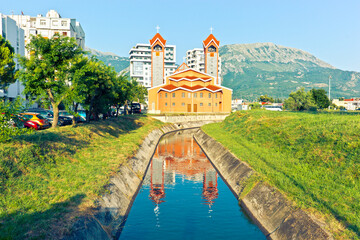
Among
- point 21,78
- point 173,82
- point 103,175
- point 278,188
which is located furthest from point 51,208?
point 173,82

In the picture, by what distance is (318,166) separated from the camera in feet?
59.2

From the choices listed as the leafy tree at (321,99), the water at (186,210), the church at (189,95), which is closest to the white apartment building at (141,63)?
the church at (189,95)

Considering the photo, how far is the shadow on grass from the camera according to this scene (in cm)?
904

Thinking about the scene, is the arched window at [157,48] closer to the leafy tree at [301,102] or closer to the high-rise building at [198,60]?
the leafy tree at [301,102]

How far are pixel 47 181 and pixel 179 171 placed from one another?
15349mm

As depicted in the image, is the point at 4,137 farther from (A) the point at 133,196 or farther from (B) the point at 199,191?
(B) the point at 199,191

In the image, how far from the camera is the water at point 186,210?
1398 cm

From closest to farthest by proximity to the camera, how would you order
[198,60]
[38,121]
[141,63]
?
[38,121] < [141,63] < [198,60]

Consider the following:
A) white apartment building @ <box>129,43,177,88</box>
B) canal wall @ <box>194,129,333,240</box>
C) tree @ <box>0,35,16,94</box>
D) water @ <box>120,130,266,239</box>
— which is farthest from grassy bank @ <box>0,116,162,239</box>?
white apartment building @ <box>129,43,177,88</box>

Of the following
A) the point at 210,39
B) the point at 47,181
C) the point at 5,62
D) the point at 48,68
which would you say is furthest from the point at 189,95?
the point at 47,181

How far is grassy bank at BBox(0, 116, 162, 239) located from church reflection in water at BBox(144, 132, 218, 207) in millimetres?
3527

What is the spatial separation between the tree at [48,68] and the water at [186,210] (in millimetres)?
12120

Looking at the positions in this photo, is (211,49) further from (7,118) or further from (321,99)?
(7,118)

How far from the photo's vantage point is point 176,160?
33781 millimetres
